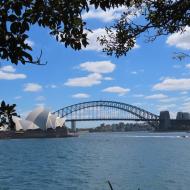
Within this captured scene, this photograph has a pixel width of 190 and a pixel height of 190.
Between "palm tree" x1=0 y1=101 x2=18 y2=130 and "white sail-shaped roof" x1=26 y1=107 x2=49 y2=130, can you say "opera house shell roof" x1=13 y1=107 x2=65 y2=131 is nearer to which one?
"white sail-shaped roof" x1=26 y1=107 x2=49 y2=130

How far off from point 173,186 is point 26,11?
31.9m

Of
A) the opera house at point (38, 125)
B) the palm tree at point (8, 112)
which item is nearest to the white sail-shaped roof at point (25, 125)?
the opera house at point (38, 125)

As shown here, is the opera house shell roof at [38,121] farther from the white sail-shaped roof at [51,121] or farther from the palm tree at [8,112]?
the palm tree at [8,112]

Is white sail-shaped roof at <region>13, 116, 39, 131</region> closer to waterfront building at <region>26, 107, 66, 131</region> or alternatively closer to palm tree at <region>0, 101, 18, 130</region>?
waterfront building at <region>26, 107, 66, 131</region>

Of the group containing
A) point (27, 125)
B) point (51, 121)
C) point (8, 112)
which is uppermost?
point (51, 121)

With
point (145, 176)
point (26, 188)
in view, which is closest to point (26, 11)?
point (26, 188)

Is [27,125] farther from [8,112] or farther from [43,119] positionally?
[8,112]

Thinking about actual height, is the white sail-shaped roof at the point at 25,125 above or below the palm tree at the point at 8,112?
above

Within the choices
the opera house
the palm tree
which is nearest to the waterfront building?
the opera house

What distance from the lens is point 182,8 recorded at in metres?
7.59

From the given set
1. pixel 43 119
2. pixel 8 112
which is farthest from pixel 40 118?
pixel 8 112

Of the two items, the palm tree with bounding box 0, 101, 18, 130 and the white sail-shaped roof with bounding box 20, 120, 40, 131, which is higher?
the white sail-shaped roof with bounding box 20, 120, 40, 131

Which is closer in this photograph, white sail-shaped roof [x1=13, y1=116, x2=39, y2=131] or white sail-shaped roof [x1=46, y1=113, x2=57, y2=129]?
white sail-shaped roof [x1=13, y1=116, x2=39, y2=131]

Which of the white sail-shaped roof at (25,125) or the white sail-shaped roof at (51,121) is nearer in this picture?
the white sail-shaped roof at (25,125)
